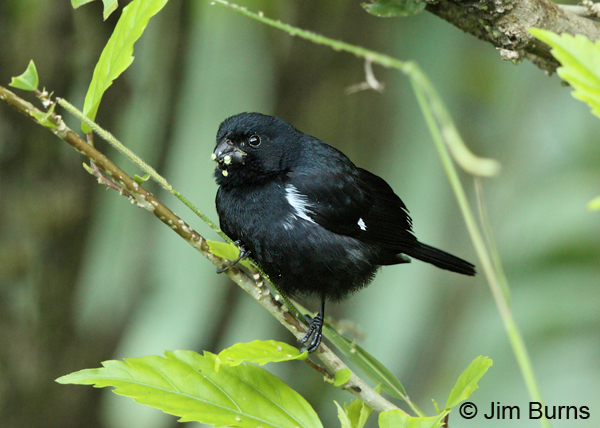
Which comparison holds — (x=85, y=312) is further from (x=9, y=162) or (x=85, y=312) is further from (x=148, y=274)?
(x=9, y=162)

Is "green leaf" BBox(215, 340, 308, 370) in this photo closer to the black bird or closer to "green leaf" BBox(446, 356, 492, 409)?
"green leaf" BBox(446, 356, 492, 409)

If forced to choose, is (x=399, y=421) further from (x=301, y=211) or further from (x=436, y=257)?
(x=436, y=257)

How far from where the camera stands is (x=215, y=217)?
2.83 meters

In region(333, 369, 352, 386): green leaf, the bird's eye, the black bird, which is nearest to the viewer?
region(333, 369, 352, 386): green leaf

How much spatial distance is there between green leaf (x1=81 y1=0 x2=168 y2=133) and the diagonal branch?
74mm

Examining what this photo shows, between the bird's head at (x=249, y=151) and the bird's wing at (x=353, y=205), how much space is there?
0.08 meters

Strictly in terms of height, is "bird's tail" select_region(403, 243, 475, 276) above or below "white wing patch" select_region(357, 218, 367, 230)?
above

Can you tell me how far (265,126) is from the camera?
185cm

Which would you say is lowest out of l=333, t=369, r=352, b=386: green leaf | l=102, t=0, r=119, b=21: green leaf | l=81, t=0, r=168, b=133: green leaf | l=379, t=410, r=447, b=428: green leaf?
l=379, t=410, r=447, b=428: green leaf

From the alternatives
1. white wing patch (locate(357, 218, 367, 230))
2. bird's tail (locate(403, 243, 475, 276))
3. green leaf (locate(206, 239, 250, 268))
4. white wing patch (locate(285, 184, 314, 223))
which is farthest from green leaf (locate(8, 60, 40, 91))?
bird's tail (locate(403, 243, 475, 276))

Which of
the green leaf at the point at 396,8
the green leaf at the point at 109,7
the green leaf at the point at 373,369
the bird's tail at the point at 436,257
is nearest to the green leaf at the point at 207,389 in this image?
the green leaf at the point at 373,369

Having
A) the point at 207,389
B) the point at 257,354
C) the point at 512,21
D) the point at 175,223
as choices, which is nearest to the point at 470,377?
the point at 257,354

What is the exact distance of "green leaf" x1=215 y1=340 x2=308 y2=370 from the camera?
0.96 metres

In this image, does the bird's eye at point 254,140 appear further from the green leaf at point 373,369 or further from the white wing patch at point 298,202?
the green leaf at point 373,369
